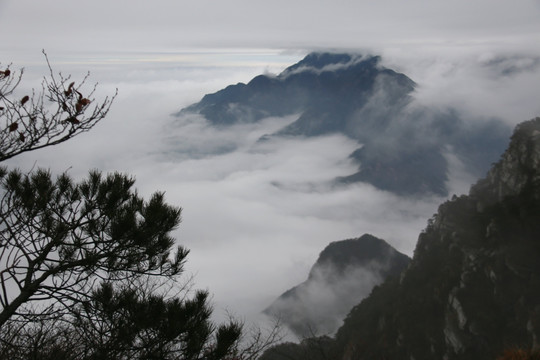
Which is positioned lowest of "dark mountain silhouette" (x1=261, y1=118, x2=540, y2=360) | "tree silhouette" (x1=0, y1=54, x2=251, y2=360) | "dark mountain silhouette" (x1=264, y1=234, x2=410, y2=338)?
"dark mountain silhouette" (x1=264, y1=234, x2=410, y2=338)

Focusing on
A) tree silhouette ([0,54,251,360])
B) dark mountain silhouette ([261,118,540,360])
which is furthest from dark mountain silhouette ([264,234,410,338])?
tree silhouette ([0,54,251,360])

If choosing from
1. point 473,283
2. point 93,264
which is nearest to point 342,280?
point 473,283

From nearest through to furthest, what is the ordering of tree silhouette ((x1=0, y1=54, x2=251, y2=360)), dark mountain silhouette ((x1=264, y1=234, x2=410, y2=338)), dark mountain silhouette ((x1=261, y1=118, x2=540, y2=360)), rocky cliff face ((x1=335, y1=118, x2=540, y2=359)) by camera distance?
1. tree silhouette ((x1=0, y1=54, x2=251, y2=360))
2. dark mountain silhouette ((x1=261, y1=118, x2=540, y2=360))
3. rocky cliff face ((x1=335, y1=118, x2=540, y2=359))
4. dark mountain silhouette ((x1=264, y1=234, x2=410, y2=338))

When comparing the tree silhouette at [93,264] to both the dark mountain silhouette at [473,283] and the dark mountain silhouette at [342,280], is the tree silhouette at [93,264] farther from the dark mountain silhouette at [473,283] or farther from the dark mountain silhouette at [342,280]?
the dark mountain silhouette at [342,280]

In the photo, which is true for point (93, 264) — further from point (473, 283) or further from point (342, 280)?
point (342, 280)

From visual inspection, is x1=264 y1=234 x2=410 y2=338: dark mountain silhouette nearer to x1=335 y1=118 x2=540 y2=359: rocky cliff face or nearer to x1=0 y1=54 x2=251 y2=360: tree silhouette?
x1=335 y1=118 x2=540 y2=359: rocky cliff face

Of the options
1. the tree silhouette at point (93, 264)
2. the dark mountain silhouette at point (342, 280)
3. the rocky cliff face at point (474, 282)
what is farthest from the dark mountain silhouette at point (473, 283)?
the dark mountain silhouette at point (342, 280)

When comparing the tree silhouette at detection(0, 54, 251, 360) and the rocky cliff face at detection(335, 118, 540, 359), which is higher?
the tree silhouette at detection(0, 54, 251, 360)
